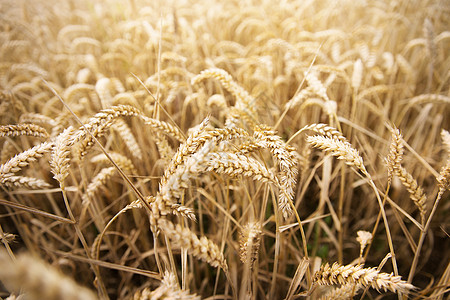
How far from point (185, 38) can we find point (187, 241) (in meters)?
2.09

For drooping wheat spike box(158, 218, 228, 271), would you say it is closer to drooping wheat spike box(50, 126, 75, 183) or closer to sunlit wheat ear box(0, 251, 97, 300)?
sunlit wheat ear box(0, 251, 97, 300)

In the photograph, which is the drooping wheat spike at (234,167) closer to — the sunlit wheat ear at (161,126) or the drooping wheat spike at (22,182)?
the sunlit wheat ear at (161,126)

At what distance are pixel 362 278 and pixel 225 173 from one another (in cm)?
34

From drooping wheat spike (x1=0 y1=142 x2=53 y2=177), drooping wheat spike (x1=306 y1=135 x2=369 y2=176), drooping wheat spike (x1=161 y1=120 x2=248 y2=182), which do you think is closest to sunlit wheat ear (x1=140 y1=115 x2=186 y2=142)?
drooping wheat spike (x1=161 y1=120 x2=248 y2=182)

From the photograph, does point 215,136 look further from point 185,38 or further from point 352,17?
point 352,17

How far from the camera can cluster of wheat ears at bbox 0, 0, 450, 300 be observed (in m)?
0.57

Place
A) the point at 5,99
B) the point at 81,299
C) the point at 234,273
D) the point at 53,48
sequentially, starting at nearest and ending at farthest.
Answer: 1. the point at 81,299
2. the point at 234,273
3. the point at 5,99
4. the point at 53,48

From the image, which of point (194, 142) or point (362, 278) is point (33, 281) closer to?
point (194, 142)

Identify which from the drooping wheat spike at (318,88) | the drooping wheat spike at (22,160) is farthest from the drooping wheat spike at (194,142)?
the drooping wheat spike at (318,88)

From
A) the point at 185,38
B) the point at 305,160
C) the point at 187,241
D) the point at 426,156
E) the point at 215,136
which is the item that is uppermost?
the point at 185,38

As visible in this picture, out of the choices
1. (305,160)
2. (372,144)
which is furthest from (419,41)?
(305,160)

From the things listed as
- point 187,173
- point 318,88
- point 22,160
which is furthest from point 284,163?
point 22,160

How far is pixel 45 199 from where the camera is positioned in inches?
59.0

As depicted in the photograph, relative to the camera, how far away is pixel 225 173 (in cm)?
54
